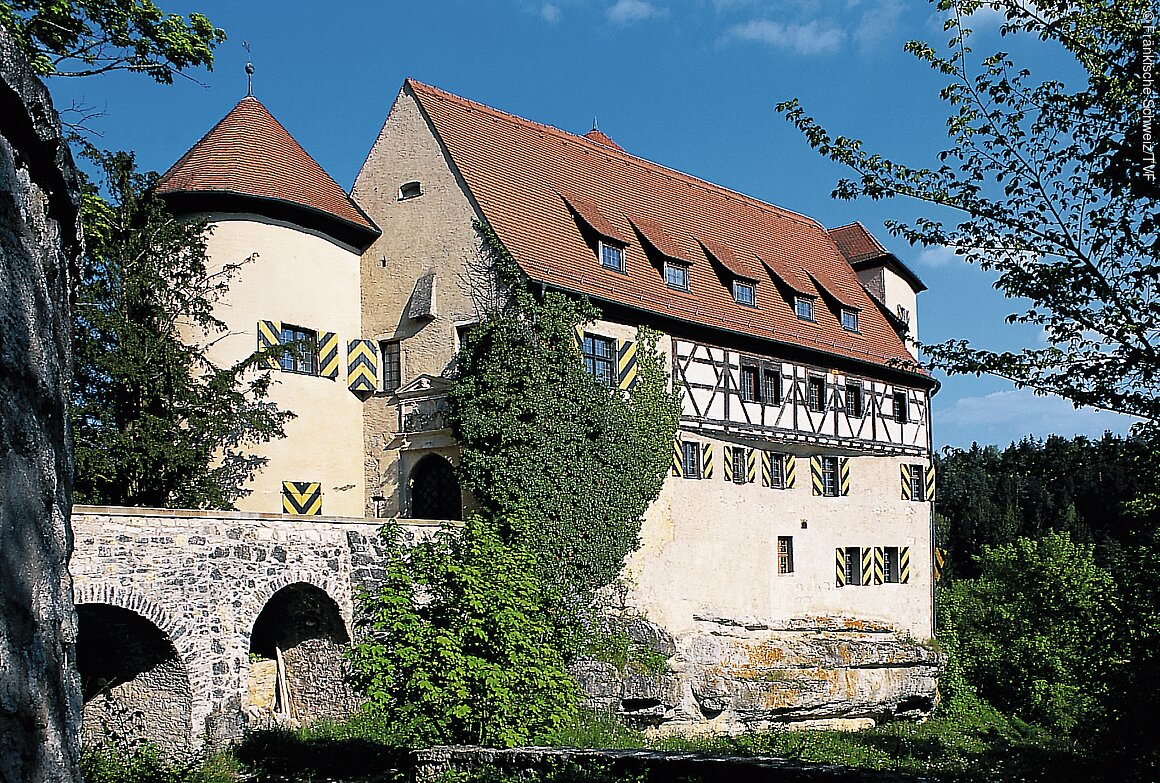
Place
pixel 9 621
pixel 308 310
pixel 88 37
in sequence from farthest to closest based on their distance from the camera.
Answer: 1. pixel 308 310
2. pixel 88 37
3. pixel 9 621

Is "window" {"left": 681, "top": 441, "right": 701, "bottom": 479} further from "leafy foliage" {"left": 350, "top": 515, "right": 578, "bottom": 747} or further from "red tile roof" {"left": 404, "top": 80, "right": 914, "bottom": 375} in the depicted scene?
"leafy foliage" {"left": 350, "top": 515, "right": 578, "bottom": 747}

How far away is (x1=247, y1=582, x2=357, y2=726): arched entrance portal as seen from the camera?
1623cm

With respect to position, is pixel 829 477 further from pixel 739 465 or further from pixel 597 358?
pixel 597 358

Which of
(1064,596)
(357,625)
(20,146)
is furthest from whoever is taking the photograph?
(1064,596)

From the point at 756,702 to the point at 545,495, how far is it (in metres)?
6.26

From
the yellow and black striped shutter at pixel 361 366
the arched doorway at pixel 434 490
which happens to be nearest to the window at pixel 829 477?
the arched doorway at pixel 434 490

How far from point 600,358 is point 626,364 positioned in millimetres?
580

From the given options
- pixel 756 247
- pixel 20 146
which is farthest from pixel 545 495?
pixel 20 146

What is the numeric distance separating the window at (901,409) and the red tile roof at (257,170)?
13.8 meters

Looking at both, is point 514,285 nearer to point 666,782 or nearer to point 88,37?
point 88,37

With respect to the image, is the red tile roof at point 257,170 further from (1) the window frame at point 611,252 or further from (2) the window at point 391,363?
(1) the window frame at point 611,252

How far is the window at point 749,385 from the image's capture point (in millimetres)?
22766

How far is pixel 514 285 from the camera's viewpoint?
62.0ft

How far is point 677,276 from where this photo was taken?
74.1ft
